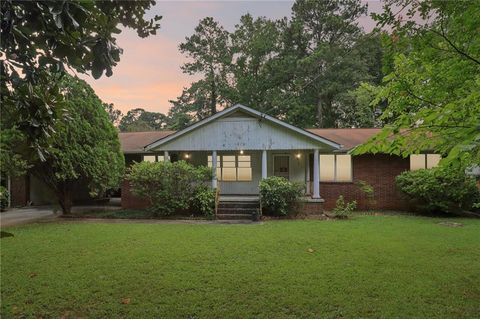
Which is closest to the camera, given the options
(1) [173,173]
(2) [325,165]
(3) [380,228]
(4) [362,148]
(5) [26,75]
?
(5) [26,75]

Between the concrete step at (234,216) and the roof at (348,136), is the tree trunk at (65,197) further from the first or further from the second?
the roof at (348,136)

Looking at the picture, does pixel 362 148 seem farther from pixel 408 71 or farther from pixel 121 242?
pixel 121 242

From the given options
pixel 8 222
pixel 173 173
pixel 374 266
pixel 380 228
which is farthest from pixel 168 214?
pixel 374 266

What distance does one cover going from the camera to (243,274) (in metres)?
6.03

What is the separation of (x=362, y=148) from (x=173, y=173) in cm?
1102

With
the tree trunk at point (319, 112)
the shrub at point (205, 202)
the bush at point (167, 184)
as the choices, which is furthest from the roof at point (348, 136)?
the tree trunk at point (319, 112)

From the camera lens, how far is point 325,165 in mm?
17266

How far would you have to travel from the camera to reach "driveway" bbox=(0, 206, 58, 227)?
1301 centimetres

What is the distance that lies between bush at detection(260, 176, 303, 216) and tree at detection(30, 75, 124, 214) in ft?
21.4

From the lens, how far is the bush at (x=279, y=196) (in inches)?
528

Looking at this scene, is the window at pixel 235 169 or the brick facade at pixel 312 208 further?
the window at pixel 235 169

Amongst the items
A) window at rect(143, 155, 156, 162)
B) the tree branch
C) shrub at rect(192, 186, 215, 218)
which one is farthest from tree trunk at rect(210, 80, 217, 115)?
the tree branch

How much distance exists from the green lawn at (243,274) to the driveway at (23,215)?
332cm

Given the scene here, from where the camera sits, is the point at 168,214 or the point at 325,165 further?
the point at 325,165
